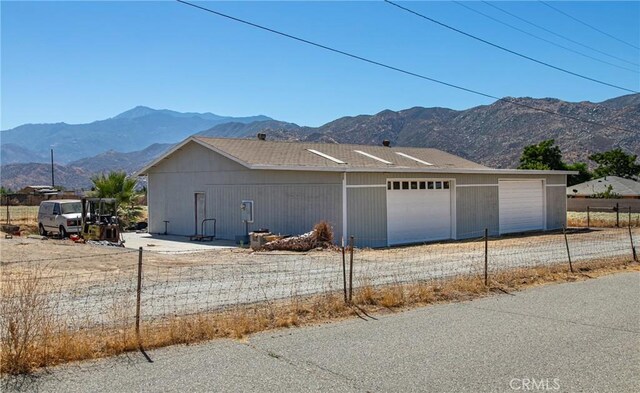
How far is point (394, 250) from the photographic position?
1905cm

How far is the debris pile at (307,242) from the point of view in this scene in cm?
1823

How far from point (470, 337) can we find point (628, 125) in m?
90.1

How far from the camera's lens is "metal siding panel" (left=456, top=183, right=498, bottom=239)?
23.6m

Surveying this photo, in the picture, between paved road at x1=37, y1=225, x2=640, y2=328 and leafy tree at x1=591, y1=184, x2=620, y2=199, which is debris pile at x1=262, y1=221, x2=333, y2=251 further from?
leafy tree at x1=591, y1=184, x2=620, y2=199

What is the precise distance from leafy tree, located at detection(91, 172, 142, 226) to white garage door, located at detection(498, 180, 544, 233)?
17259 millimetres

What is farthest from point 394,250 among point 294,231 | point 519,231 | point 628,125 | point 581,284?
point 628,125

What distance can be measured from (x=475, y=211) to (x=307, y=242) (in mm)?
9079

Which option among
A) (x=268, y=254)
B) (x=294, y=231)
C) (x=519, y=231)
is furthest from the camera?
(x=519, y=231)

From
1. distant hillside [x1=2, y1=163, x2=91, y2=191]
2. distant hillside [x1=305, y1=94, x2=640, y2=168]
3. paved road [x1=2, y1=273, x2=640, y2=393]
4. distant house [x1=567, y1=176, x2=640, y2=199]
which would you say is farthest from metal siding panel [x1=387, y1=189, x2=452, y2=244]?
distant hillside [x1=2, y1=163, x2=91, y2=191]

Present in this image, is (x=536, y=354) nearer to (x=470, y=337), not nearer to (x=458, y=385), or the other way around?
(x=470, y=337)

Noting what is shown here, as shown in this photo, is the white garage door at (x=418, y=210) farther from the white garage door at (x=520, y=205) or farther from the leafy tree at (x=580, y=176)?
the leafy tree at (x=580, y=176)

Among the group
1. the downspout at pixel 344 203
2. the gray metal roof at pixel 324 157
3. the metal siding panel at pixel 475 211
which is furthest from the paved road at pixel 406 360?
the metal siding panel at pixel 475 211

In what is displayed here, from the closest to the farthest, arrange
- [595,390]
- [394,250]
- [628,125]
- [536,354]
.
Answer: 1. [595,390]
2. [536,354]
3. [394,250]
4. [628,125]

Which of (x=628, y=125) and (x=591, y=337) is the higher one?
(x=628, y=125)
